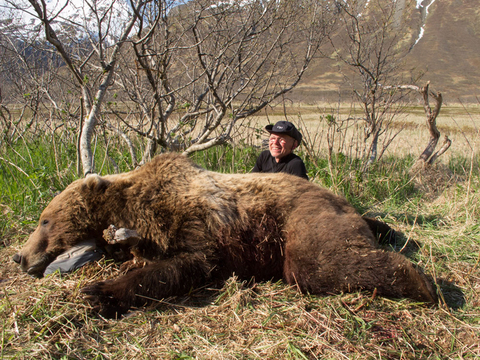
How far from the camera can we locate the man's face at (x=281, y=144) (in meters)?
4.49

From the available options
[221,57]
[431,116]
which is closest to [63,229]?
[221,57]

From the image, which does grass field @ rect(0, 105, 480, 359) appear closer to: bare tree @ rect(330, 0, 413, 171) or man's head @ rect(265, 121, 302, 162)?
man's head @ rect(265, 121, 302, 162)

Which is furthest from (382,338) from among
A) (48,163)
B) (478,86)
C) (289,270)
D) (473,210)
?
(478,86)

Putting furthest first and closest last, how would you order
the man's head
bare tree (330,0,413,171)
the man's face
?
bare tree (330,0,413,171)
the man's face
the man's head

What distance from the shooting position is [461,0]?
120312 mm

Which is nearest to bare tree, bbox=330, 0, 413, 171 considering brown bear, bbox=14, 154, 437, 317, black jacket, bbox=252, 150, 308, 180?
black jacket, bbox=252, 150, 308, 180

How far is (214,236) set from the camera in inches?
114

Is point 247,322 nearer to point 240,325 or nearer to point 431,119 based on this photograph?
point 240,325

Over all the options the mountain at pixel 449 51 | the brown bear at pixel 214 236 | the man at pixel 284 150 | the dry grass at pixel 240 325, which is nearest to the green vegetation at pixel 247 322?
the dry grass at pixel 240 325

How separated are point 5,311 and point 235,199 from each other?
2.02m

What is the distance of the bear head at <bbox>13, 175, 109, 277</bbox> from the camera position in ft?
9.80

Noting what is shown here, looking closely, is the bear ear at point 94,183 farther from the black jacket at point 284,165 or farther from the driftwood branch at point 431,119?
the driftwood branch at point 431,119

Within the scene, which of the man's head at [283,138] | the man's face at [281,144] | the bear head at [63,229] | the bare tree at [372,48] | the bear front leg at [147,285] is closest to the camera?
the bear front leg at [147,285]

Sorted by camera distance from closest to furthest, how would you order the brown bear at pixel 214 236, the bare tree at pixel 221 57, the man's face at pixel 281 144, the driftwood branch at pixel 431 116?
the brown bear at pixel 214 236 → the man's face at pixel 281 144 → the bare tree at pixel 221 57 → the driftwood branch at pixel 431 116
